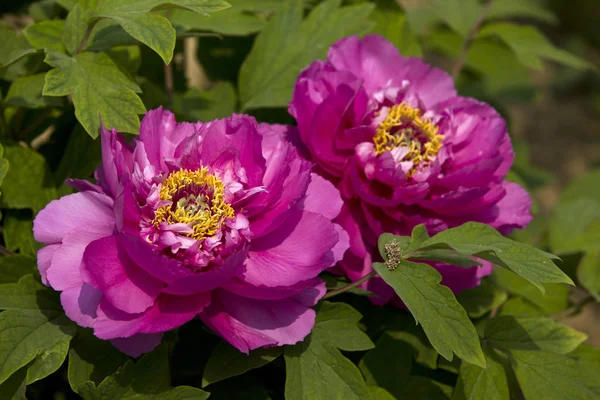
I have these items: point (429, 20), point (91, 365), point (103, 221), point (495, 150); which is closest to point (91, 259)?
point (103, 221)

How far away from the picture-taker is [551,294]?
46.9 inches

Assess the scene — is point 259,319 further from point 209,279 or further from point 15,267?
point 15,267

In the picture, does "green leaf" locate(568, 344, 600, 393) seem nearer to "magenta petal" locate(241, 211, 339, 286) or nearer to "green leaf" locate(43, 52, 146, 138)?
"magenta petal" locate(241, 211, 339, 286)

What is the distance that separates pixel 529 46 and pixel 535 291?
0.48 m

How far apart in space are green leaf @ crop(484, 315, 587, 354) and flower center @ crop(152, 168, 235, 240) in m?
0.39

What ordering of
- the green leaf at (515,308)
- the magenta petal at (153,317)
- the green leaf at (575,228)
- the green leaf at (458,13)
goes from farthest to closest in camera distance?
the green leaf at (458,13), the green leaf at (575,228), the green leaf at (515,308), the magenta petal at (153,317)

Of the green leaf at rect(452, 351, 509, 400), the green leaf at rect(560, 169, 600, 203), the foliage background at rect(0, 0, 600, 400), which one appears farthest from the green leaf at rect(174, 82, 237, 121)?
the green leaf at rect(560, 169, 600, 203)

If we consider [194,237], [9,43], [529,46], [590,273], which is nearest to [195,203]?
[194,237]

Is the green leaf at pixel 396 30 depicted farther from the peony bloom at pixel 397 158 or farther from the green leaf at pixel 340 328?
the green leaf at pixel 340 328

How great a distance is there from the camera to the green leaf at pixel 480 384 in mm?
871

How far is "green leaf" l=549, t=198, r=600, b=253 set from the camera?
1287mm

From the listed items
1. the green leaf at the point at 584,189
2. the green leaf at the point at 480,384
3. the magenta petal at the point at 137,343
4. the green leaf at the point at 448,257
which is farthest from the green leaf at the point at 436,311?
the green leaf at the point at 584,189

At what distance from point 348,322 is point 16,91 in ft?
1.68

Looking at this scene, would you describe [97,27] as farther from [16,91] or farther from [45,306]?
[45,306]
